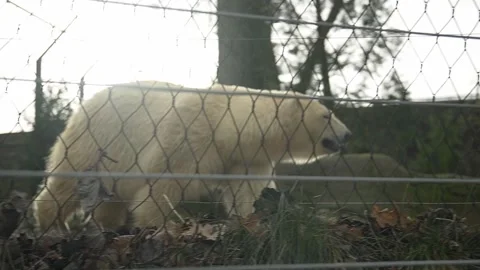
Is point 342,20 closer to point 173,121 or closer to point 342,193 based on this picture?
point 173,121

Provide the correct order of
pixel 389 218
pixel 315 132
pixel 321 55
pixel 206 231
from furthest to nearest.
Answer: pixel 315 132 → pixel 321 55 → pixel 389 218 → pixel 206 231

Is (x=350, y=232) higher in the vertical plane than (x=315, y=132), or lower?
lower

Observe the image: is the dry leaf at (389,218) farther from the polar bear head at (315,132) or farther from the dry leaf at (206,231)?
the polar bear head at (315,132)

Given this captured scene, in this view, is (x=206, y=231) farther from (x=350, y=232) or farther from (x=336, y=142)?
(x=336, y=142)

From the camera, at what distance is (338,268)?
2.31 meters

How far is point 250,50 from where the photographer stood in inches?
132

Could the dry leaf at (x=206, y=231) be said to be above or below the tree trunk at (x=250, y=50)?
below

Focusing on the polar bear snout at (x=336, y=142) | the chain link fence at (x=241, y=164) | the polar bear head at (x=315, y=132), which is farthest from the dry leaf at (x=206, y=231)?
the polar bear snout at (x=336, y=142)

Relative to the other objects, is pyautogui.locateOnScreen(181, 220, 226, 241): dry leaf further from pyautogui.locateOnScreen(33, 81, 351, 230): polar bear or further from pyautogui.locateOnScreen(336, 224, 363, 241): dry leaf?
pyautogui.locateOnScreen(33, 81, 351, 230): polar bear

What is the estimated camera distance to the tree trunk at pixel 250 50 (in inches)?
126

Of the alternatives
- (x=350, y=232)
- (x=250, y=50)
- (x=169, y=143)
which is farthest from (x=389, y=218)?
(x=169, y=143)

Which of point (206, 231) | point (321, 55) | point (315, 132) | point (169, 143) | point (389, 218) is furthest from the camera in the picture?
point (315, 132)

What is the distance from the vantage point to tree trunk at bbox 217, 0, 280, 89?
10.5 feet

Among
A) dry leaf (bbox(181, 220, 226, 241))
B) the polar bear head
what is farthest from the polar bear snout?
dry leaf (bbox(181, 220, 226, 241))
